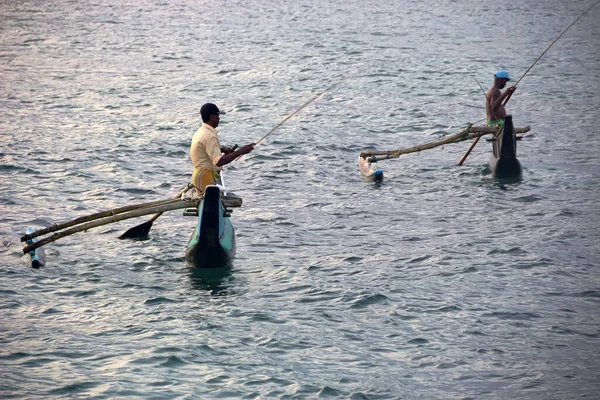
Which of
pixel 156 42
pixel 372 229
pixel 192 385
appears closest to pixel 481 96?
pixel 372 229

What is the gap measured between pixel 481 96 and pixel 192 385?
812 inches

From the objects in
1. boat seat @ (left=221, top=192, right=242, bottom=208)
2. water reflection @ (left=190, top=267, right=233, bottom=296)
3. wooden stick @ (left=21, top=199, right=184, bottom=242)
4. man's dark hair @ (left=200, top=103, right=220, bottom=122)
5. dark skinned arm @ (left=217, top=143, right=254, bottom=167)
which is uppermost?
man's dark hair @ (left=200, top=103, right=220, bottom=122)

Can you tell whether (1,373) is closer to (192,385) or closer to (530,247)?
(192,385)

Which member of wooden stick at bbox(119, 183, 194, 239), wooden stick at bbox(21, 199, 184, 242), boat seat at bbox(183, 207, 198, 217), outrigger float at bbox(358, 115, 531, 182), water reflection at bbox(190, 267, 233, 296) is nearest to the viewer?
water reflection at bbox(190, 267, 233, 296)

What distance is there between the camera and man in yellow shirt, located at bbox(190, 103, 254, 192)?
13.7 m

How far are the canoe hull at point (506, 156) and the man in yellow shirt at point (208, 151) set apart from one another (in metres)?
6.97

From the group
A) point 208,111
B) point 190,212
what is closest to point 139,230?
point 190,212

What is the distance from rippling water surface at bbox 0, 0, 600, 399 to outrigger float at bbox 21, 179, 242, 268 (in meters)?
0.29

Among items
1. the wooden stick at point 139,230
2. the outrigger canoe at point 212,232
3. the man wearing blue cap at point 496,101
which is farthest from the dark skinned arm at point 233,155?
the man wearing blue cap at point 496,101

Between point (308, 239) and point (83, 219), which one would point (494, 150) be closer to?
point (308, 239)

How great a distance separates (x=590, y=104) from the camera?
90.7 ft

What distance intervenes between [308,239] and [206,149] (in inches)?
127

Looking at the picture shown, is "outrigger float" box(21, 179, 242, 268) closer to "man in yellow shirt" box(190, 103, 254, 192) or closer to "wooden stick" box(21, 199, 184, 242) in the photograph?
"wooden stick" box(21, 199, 184, 242)

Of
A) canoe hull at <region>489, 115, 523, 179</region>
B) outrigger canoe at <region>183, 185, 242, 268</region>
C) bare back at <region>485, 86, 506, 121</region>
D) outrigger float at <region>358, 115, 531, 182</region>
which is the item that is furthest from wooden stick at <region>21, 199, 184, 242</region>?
bare back at <region>485, 86, 506, 121</region>
